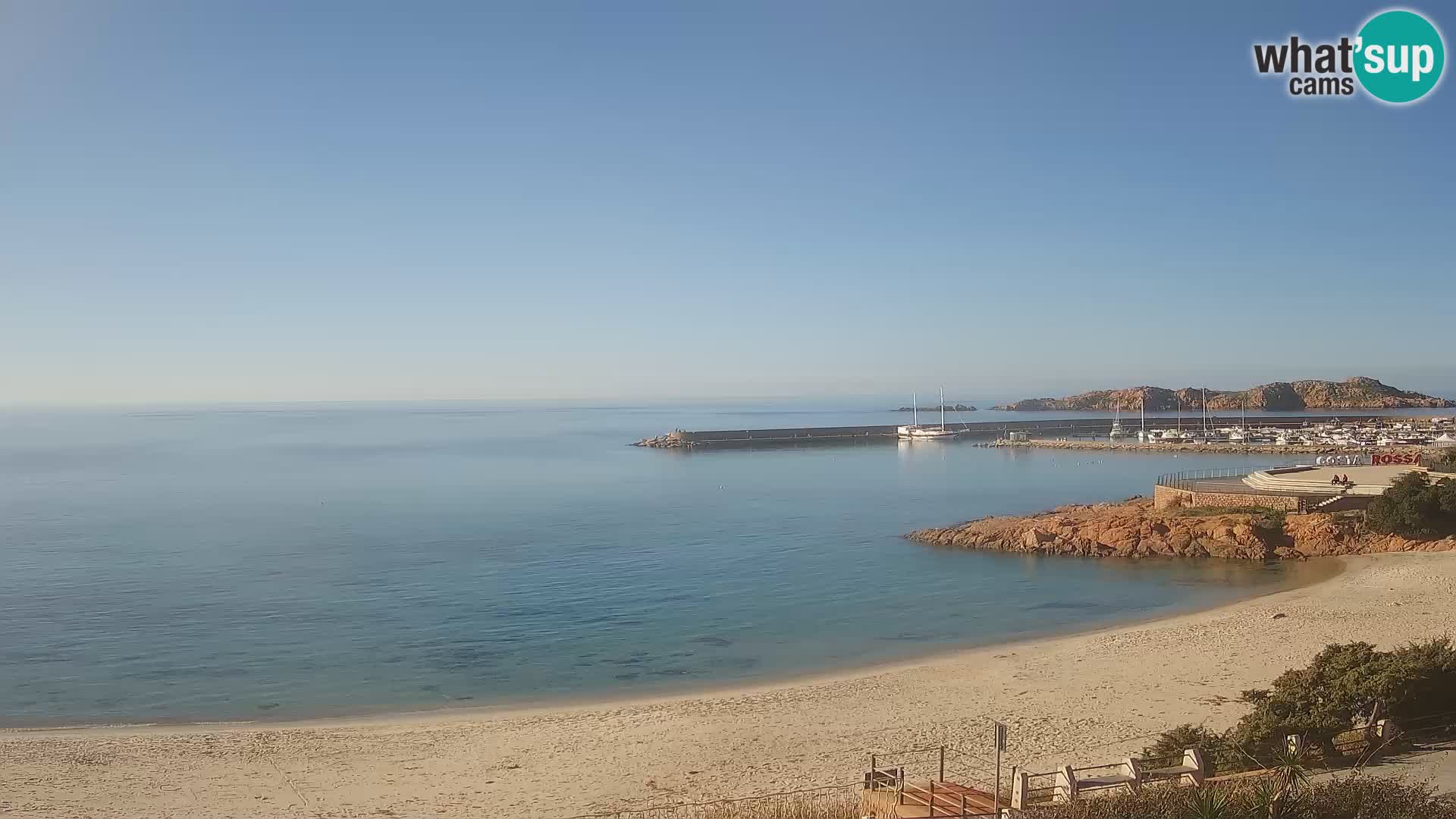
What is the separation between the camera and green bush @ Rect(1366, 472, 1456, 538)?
29.7 m

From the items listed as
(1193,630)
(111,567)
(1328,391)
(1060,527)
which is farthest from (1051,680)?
(1328,391)

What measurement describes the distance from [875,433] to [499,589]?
90.3 meters

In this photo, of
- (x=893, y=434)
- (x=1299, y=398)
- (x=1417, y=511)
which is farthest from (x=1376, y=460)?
→ (x=1299, y=398)

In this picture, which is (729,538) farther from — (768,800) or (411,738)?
(768,800)

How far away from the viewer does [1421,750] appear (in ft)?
35.8

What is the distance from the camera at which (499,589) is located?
2880cm

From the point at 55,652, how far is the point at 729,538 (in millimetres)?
22567

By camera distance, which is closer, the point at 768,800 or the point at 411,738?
the point at 768,800

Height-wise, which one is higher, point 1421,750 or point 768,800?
point 1421,750

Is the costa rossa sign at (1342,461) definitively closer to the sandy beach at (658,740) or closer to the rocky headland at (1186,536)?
the rocky headland at (1186,536)

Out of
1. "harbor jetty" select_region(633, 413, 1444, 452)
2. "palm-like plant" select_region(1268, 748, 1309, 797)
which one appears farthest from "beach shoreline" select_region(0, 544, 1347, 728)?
"harbor jetty" select_region(633, 413, 1444, 452)

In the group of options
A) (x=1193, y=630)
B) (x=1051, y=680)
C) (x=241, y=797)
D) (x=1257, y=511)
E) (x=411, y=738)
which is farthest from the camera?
(x=1257, y=511)

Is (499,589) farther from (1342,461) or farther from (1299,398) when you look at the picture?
(1299,398)

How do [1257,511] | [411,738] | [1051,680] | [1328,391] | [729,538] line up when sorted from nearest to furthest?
[411,738] → [1051,680] → [1257,511] → [729,538] → [1328,391]
